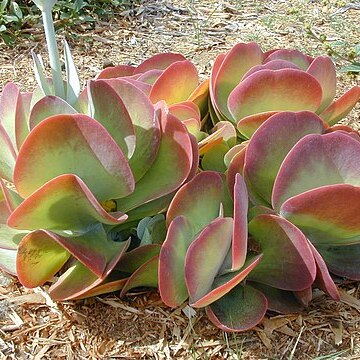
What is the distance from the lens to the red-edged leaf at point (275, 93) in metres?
1.39

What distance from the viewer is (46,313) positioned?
1311mm

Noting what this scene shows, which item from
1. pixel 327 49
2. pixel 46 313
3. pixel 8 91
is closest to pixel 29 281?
pixel 46 313

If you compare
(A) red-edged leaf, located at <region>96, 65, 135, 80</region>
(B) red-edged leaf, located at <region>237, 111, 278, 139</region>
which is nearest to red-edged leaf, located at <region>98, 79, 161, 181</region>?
(B) red-edged leaf, located at <region>237, 111, 278, 139</region>

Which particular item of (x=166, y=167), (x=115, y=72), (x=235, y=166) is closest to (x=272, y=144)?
(x=235, y=166)

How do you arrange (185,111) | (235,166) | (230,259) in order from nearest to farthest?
(230,259) < (235,166) < (185,111)

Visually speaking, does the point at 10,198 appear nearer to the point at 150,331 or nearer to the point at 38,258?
the point at 38,258

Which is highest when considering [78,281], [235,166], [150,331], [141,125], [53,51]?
[53,51]

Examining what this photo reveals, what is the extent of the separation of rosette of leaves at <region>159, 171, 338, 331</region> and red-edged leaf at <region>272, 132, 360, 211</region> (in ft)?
0.20

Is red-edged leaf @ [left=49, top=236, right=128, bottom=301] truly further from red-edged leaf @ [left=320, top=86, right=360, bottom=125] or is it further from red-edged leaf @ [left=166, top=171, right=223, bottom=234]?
red-edged leaf @ [left=320, top=86, right=360, bottom=125]

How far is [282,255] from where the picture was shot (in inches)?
48.3

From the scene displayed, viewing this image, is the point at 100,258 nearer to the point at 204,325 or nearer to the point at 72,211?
the point at 72,211

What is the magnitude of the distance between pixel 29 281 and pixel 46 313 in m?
0.11

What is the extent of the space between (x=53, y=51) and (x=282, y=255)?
1.90 feet

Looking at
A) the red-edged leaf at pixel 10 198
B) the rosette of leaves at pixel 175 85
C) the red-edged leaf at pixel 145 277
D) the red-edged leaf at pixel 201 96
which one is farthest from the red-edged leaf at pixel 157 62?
the red-edged leaf at pixel 145 277
